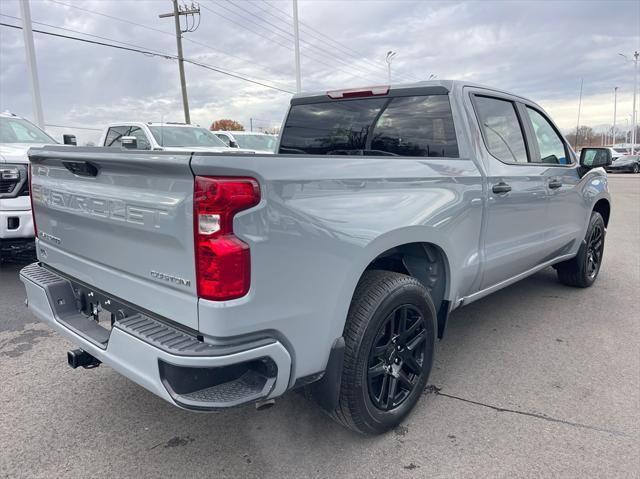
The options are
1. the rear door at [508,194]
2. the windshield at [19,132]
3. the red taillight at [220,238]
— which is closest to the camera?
the red taillight at [220,238]

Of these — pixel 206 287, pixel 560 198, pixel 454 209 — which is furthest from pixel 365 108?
pixel 206 287

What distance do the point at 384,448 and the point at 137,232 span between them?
1.64 meters

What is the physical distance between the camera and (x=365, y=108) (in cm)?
364

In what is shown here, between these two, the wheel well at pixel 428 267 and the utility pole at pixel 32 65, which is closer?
the wheel well at pixel 428 267

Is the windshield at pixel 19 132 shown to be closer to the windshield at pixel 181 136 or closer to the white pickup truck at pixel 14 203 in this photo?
the white pickup truck at pixel 14 203

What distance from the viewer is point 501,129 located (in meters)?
3.71

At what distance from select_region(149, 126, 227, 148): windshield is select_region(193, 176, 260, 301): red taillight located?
945cm

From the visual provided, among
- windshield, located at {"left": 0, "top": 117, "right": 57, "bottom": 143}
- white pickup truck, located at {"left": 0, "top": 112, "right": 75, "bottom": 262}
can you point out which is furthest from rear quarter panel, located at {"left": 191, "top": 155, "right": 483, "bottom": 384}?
windshield, located at {"left": 0, "top": 117, "right": 57, "bottom": 143}

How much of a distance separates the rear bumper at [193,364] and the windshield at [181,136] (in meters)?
9.27

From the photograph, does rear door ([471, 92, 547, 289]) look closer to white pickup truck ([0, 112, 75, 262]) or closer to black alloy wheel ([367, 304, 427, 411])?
black alloy wheel ([367, 304, 427, 411])

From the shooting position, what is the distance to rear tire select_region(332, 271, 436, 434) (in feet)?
A: 7.84

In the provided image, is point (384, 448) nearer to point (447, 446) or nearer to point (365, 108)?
point (447, 446)

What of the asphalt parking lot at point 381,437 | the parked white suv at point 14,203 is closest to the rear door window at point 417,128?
the asphalt parking lot at point 381,437

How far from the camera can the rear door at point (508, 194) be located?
11.2ft
